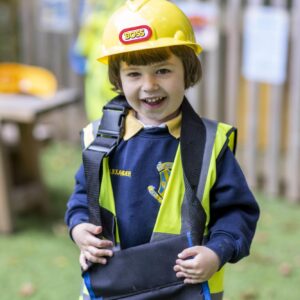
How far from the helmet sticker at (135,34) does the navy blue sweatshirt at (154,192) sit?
0.29 meters

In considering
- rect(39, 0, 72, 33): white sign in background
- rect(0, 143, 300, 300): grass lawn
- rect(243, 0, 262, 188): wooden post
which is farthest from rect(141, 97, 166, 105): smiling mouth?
rect(39, 0, 72, 33): white sign in background

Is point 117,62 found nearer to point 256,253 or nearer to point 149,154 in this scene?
point 149,154

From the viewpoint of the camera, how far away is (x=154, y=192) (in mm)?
2043

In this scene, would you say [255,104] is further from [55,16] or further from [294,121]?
[55,16]

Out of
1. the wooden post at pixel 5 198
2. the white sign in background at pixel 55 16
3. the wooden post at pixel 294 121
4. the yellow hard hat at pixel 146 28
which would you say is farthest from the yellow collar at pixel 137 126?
the white sign in background at pixel 55 16

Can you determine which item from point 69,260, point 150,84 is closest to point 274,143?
point 69,260

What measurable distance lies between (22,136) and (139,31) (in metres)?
3.29

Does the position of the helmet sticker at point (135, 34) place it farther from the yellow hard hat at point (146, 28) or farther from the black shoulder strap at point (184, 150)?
the black shoulder strap at point (184, 150)

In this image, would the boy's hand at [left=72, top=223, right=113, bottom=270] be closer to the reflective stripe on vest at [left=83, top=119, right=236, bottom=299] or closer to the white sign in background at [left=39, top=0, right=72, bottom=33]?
the reflective stripe on vest at [left=83, top=119, right=236, bottom=299]

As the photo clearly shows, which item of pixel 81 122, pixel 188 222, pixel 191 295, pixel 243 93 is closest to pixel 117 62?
pixel 188 222

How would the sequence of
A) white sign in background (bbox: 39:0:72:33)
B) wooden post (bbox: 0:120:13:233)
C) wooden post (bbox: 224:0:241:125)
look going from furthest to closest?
white sign in background (bbox: 39:0:72:33)
wooden post (bbox: 224:0:241:125)
wooden post (bbox: 0:120:13:233)

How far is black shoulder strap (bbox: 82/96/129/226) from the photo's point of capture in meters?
2.03

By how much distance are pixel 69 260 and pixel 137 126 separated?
2448 millimetres

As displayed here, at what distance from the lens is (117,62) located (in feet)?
6.79
